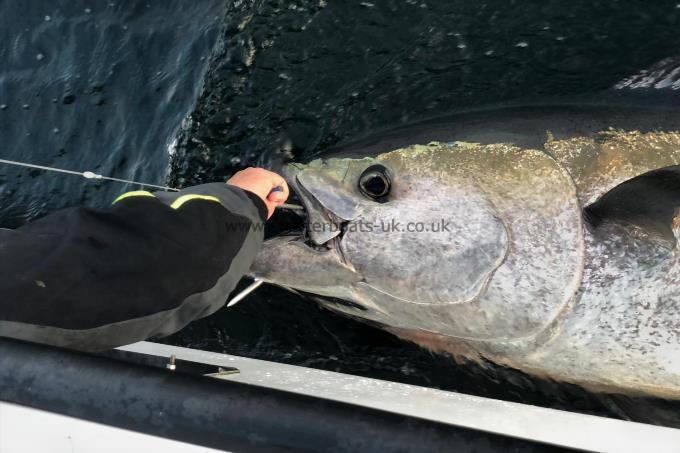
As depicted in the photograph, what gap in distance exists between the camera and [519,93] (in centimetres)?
318

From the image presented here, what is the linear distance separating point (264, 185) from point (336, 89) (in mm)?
1336

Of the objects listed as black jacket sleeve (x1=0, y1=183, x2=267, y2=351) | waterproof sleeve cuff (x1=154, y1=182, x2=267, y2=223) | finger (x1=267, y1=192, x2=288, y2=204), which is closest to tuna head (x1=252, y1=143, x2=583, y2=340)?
finger (x1=267, y1=192, x2=288, y2=204)

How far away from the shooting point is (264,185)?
2.12m

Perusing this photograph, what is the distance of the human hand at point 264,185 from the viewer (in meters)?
2.10

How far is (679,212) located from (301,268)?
52.0 inches

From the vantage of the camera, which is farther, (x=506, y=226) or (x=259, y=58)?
(x=259, y=58)

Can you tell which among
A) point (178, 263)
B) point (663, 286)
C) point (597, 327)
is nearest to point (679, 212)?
point (663, 286)

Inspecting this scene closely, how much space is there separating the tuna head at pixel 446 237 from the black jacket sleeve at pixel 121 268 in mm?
417

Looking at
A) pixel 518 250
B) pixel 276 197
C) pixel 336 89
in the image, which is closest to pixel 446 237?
pixel 518 250

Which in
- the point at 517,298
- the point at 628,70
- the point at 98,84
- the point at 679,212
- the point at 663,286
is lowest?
the point at 98,84

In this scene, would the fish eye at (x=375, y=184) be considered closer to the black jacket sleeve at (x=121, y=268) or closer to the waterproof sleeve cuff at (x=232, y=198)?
the waterproof sleeve cuff at (x=232, y=198)

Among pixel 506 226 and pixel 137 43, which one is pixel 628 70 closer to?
pixel 506 226

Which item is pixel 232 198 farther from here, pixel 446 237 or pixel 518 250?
pixel 518 250

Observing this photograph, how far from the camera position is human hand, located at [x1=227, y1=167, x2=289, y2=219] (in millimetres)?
2096
